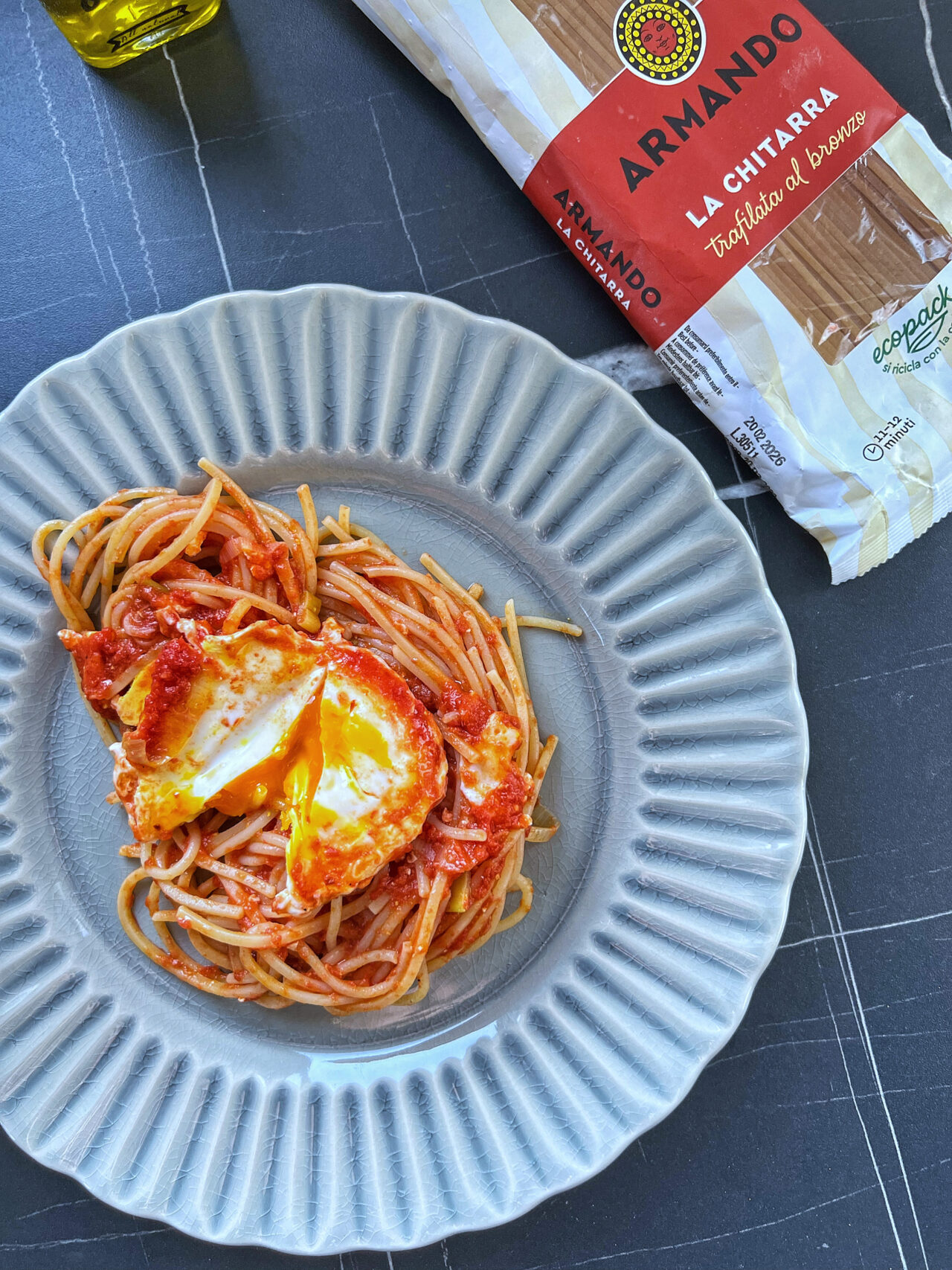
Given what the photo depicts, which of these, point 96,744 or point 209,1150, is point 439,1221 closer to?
point 209,1150

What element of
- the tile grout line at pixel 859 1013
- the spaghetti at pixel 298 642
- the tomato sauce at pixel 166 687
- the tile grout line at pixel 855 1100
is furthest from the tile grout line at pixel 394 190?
the tile grout line at pixel 855 1100

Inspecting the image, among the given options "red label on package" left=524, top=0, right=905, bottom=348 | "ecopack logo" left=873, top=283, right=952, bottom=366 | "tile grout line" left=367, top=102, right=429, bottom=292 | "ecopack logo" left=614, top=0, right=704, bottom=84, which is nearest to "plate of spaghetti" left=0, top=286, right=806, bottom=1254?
"tile grout line" left=367, top=102, right=429, bottom=292

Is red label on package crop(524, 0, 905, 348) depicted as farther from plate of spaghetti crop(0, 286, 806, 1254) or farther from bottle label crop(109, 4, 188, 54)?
bottle label crop(109, 4, 188, 54)

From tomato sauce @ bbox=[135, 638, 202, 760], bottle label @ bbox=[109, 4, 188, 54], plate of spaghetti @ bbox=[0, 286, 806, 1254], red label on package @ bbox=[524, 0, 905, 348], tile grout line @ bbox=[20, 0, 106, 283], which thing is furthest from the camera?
tile grout line @ bbox=[20, 0, 106, 283]

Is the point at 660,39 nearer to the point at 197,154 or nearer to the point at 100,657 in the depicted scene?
the point at 197,154

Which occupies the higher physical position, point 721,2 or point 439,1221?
point 721,2

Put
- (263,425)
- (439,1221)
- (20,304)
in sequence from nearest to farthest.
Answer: (439,1221) → (263,425) → (20,304)

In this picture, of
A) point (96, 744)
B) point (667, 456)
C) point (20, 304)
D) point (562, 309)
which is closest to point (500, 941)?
point (96, 744)
